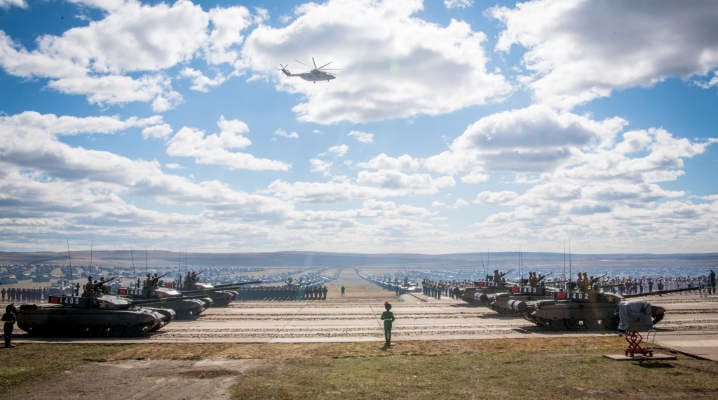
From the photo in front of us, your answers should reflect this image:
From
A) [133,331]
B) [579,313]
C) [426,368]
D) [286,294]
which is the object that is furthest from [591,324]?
[286,294]

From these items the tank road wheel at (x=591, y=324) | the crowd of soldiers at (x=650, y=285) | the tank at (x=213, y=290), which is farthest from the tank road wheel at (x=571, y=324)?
the tank at (x=213, y=290)

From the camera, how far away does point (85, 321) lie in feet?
74.8

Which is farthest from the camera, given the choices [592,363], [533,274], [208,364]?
[533,274]

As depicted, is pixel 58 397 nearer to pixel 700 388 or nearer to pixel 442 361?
pixel 442 361

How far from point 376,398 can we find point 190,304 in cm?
2321

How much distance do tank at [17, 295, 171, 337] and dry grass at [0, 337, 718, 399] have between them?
334 centimetres

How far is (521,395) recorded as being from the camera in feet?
35.3

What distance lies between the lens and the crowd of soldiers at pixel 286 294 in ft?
181

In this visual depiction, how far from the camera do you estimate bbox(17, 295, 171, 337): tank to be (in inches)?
891

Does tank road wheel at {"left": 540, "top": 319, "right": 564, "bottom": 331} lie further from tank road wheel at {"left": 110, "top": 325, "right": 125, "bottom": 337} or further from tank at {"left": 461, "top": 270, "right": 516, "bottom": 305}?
tank road wheel at {"left": 110, "top": 325, "right": 125, "bottom": 337}

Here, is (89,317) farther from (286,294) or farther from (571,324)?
(286,294)

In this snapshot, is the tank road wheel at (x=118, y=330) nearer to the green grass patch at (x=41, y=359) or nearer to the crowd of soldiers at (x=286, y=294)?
the green grass patch at (x=41, y=359)

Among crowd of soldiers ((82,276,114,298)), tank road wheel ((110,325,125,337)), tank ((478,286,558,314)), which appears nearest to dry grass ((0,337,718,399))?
tank road wheel ((110,325,125,337))

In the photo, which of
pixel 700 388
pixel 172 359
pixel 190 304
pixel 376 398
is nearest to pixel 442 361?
pixel 376 398
